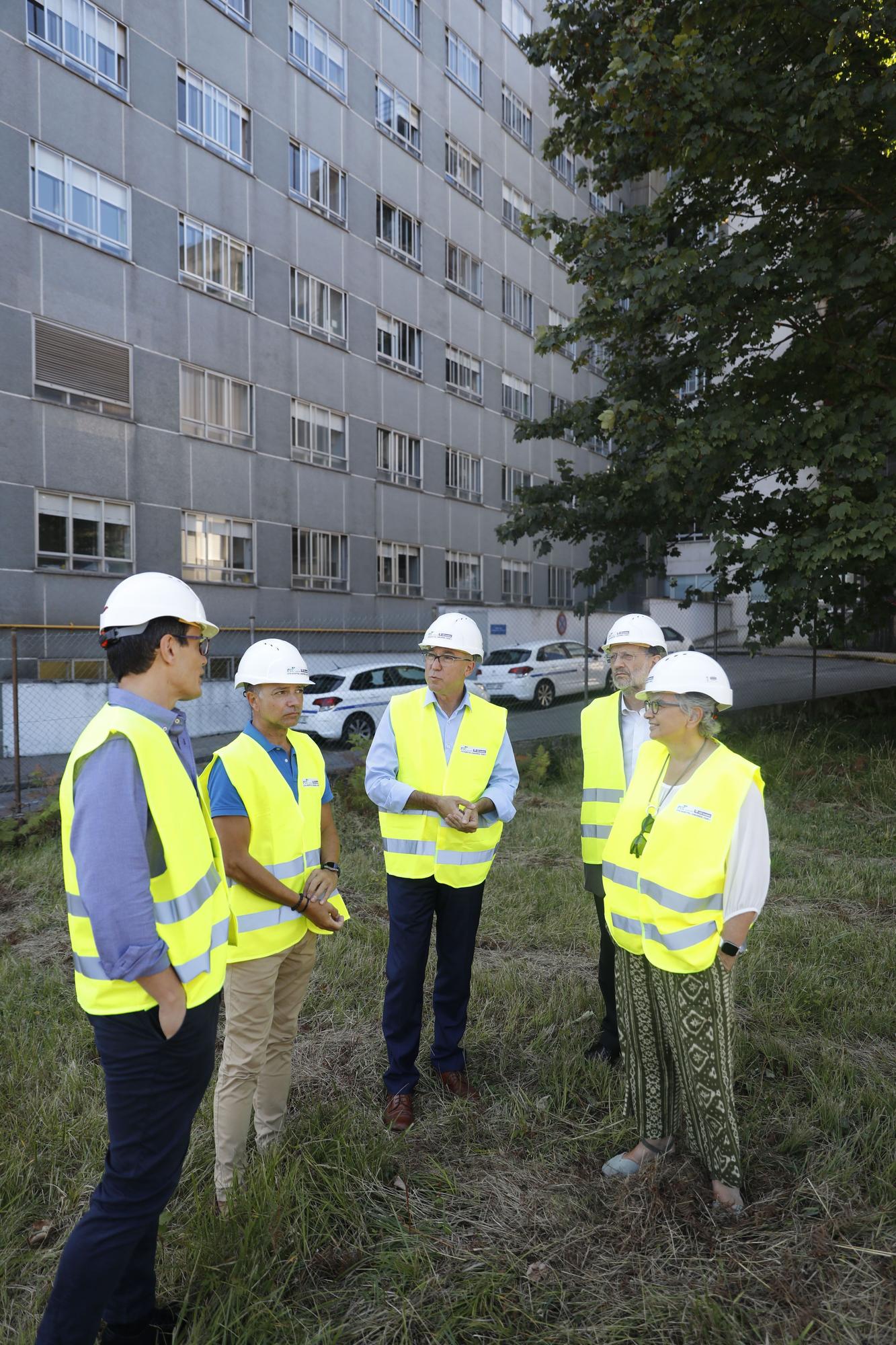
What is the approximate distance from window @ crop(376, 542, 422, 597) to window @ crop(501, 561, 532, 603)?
461cm

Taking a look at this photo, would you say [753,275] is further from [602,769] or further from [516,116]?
[516,116]

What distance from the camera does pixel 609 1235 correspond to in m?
3.04

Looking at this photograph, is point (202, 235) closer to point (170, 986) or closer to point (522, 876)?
point (522, 876)

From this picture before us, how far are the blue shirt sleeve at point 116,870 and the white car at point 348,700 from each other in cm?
1173

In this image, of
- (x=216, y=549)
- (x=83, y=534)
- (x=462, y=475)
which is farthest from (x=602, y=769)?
(x=462, y=475)

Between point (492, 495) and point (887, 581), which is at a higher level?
point (492, 495)

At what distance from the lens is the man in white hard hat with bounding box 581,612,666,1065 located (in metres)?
4.14

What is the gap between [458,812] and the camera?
378 centimetres

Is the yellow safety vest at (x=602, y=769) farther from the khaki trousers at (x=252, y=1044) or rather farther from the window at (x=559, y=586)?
the window at (x=559, y=586)

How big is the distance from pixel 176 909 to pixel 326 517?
66.5 ft

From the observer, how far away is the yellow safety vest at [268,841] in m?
3.21

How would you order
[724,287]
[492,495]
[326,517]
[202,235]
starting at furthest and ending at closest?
[492,495] < [326,517] < [202,235] < [724,287]

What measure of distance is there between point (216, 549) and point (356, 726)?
685cm

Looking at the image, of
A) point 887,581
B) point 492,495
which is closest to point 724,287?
point 887,581
